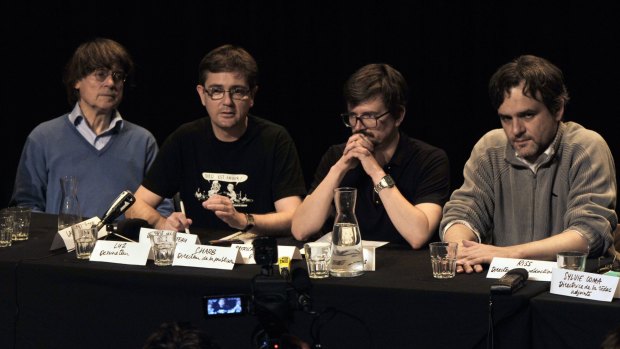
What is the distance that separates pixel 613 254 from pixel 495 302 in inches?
31.0

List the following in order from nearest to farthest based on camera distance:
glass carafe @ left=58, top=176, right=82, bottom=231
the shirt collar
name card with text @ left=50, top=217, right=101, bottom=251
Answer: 1. name card with text @ left=50, top=217, right=101, bottom=251
2. glass carafe @ left=58, top=176, right=82, bottom=231
3. the shirt collar

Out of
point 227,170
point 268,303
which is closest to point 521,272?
point 268,303

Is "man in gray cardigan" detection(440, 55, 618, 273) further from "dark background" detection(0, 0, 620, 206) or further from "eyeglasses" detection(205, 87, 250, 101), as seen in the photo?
"dark background" detection(0, 0, 620, 206)

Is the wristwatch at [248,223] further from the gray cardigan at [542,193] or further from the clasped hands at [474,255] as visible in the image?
the clasped hands at [474,255]

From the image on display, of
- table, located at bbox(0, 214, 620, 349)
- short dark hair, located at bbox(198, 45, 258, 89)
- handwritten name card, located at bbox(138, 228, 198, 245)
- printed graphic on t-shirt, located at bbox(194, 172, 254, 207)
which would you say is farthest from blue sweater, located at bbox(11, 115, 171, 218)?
handwritten name card, located at bbox(138, 228, 198, 245)

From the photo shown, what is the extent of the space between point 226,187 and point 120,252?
87cm

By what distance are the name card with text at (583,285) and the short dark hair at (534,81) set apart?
80 cm

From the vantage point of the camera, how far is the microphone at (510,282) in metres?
2.60

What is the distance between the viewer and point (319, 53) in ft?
16.6

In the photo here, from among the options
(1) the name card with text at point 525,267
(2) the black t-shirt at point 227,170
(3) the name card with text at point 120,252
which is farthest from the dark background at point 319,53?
(1) the name card with text at point 525,267

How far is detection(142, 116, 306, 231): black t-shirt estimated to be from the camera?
156 inches

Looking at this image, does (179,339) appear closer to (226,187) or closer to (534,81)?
(534,81)

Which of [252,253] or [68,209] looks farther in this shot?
[68,209]

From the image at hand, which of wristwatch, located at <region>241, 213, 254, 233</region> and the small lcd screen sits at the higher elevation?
wristwatch, located at <region>241, 213, 254, 233</region>
